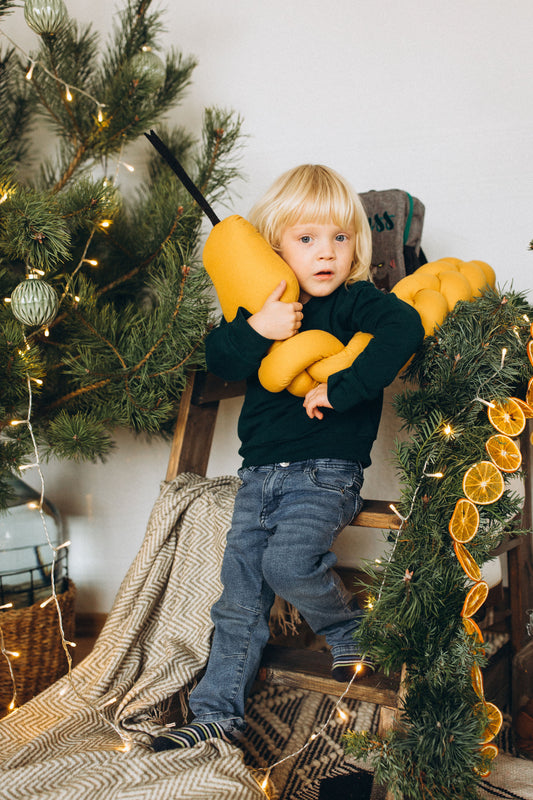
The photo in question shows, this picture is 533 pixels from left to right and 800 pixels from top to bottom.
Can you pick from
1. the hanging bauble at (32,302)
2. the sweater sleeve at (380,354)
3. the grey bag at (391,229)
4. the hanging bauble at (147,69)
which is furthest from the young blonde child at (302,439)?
the hanging bauble at (147,69)

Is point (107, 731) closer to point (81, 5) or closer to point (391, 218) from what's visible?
point (391, 218)

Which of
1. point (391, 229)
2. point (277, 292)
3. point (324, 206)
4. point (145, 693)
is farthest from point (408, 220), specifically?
point (145, 693)

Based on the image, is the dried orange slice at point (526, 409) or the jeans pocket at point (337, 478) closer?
the dried orange slice at point (526, 409)

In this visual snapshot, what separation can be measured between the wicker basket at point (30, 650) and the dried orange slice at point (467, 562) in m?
0.79

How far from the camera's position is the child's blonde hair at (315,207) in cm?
97

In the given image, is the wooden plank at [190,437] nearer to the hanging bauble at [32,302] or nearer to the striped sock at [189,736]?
the hanging bauble at [32,302]

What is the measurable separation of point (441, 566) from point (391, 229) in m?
0.62

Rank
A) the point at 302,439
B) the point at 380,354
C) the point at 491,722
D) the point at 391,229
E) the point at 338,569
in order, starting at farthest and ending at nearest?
the point at 338,569 → the point at 391,229 → the point at 302,439 → the point at 380,354 → the point at 491,722

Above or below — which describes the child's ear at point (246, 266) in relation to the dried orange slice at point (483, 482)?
above

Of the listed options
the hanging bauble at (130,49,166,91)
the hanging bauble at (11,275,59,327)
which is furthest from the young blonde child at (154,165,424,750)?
the hanging bauble at (130,49,166,91)

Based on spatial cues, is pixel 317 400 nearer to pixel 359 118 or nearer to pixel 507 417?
pixel 507 417

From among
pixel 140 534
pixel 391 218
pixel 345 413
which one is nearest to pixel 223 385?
pixel 345 413

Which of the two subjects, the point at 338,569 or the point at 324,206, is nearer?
the point at 324,206

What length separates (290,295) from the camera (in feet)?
3.10
